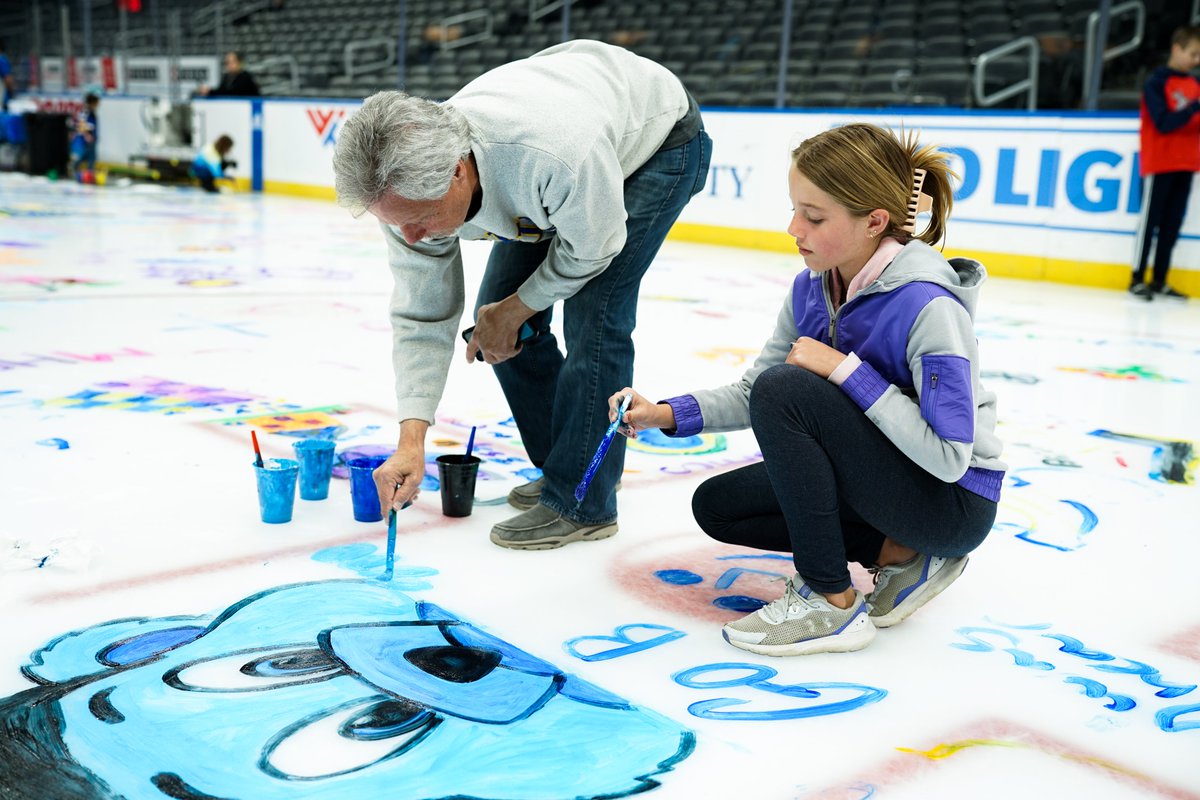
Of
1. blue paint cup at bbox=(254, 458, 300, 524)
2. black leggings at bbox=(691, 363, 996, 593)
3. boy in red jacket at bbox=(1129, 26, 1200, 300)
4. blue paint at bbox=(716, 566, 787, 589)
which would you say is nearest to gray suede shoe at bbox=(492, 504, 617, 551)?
blue paint at bbox=(716, 566, 787, 589)

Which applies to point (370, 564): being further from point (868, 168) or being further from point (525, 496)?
point (868, 168)

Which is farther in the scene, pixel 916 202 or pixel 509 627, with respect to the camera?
pixel 509 627

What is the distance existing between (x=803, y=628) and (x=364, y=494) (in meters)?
0.85

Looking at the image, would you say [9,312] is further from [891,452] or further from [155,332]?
[891,452]

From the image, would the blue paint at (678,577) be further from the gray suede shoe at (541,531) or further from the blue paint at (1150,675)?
the blue paint at (1150,675)

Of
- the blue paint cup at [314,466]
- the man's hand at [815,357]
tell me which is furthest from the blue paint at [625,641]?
the blue paint cup at [314,466]

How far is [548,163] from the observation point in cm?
162

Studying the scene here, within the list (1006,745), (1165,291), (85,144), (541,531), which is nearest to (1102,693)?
(1006,745)

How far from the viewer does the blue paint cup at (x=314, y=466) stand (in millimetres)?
2113

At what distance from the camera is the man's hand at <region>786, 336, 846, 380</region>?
1.47 metres

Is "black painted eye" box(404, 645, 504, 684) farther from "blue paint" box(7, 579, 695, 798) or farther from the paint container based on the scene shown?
the paint container

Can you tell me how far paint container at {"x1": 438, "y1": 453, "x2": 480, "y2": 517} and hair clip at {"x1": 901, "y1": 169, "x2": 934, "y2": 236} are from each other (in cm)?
90

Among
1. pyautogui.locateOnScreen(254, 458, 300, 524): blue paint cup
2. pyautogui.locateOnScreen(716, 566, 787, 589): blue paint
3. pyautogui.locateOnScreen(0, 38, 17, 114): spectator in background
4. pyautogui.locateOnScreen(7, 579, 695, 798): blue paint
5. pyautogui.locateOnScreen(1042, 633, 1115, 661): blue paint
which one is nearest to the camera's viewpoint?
pyautogui.locateOnScreen(7, 579, 695, 798): blue paint

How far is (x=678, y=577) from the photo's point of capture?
1.87m
